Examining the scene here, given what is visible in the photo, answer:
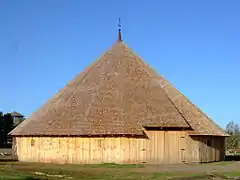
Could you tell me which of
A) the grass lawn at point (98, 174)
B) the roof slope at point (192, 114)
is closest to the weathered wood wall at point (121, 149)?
the roof slope at point (192, 114)

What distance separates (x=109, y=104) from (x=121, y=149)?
465 cm

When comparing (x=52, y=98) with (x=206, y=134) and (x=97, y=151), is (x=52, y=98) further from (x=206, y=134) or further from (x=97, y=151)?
(x=206, y=134)

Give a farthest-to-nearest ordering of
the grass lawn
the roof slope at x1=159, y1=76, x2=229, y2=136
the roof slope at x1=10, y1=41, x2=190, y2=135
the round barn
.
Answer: the roof slope at x1=159, y1=76, x2=229, y2=136 < the roof slope at x1=10, y1=41, x2=190, y2=135 < the round barn < the grass lawn

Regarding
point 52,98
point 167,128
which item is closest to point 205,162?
point 167,128

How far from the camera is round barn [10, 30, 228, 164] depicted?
39.4 meters

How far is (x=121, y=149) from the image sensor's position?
Result: 3919 centimetres

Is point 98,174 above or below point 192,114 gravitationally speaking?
below

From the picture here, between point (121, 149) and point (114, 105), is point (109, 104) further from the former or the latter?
point (121, 149)

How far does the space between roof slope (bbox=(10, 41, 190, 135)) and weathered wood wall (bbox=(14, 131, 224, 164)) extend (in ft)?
2.88

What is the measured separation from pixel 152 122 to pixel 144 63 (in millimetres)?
9969

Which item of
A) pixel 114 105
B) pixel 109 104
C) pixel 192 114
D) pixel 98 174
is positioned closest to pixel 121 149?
pixel 114 105

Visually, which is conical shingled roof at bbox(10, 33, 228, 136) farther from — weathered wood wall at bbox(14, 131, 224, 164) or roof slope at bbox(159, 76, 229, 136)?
weathered wood wall at bbox(14, 131, 224, 164)

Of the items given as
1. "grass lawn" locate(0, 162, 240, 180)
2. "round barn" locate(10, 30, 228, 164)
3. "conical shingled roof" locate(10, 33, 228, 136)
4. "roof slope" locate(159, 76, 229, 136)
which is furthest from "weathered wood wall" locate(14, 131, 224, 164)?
"grass lawn" locate(0, 162, 240, 180)

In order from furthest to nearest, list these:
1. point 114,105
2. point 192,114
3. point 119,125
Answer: point 192,114, point 114,105, point 119,125
